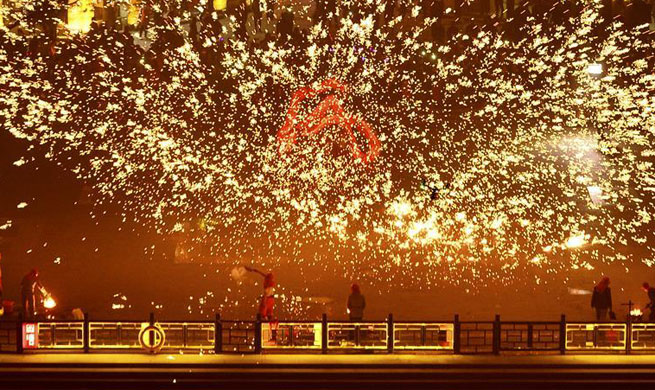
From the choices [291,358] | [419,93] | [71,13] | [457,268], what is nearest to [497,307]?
[457,268]

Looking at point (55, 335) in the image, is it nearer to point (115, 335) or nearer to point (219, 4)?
point (115, 335)

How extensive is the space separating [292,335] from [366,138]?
15.4m

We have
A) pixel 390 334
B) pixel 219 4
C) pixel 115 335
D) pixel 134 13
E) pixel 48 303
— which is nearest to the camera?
pixel 390 334

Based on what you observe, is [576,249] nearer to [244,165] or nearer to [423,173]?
[423,173]

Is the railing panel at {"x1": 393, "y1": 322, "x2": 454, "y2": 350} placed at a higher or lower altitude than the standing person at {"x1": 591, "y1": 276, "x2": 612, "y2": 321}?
lower

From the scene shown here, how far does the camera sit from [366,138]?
2650cm

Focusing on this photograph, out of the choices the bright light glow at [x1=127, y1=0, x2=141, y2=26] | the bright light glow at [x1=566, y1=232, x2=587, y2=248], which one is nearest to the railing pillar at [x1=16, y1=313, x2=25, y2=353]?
the bright light glow at [x1=127, y1=0, x2=141, y2=26]

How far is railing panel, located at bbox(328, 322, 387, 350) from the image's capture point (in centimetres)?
1153

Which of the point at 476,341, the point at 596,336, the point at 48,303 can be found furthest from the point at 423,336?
the point at 48,303

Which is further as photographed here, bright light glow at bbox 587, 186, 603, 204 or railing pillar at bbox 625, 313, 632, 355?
bright light glow at bbox 587, 186, 603, 204

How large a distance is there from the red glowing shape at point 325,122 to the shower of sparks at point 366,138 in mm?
164

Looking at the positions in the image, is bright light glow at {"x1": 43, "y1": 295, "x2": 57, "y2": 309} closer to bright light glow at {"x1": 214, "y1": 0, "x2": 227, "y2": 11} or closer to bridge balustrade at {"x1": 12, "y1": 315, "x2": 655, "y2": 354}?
bridge balustrade at {"x1": 12, "y1": 315, "x2": 655, "y2": 354}

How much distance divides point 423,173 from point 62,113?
1125cm
